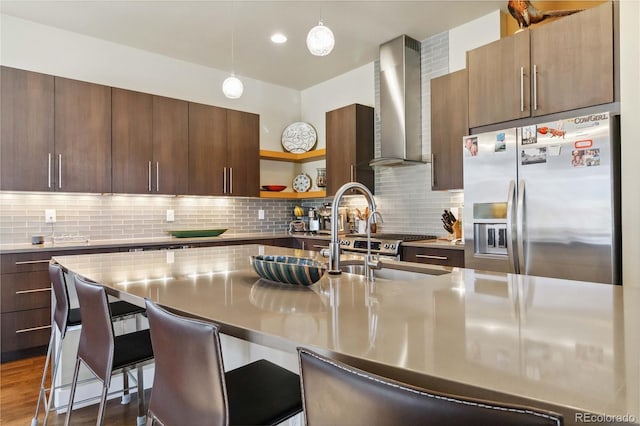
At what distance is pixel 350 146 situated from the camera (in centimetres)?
444

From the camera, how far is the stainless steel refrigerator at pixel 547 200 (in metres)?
2.29

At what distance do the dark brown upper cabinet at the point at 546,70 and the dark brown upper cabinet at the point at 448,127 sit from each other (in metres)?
0.33

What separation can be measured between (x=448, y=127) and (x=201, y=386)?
3232 mm

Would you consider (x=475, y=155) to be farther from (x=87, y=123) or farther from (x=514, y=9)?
(x=87, y=123)

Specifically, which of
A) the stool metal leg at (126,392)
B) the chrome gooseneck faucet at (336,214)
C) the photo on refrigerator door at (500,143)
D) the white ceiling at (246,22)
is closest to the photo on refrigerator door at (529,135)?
the photo on refrigerator door at (500,143)

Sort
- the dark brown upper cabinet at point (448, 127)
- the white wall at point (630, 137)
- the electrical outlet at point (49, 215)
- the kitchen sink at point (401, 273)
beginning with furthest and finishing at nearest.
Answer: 1. the electrical outlet at point (49, 215)
2. the dark brown upper cabinet at point (448, 127)
3. the white wall at point (630, 137)
4. the kitchen sink at point (401, 273)

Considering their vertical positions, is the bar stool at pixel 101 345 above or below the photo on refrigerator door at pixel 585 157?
below

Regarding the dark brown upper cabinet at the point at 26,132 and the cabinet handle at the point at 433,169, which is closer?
the dark brown upper cabinet at the point at 26,132

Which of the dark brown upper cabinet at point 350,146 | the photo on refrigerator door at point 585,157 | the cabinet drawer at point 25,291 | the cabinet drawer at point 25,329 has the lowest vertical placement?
the cabinet drawer at point 25,329

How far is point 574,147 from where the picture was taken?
241cm

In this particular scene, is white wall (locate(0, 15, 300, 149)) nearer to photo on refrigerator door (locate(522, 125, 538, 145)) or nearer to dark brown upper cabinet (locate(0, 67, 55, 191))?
dark brown upper cabinet (locate(0, 67, 55, 191))

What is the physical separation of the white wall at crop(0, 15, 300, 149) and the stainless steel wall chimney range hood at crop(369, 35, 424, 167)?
5.87ft

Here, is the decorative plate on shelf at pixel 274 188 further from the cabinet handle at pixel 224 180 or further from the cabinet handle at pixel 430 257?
the cabinet handle at pixel 430 257

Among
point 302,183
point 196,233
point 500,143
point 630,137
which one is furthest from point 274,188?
point 630,137
